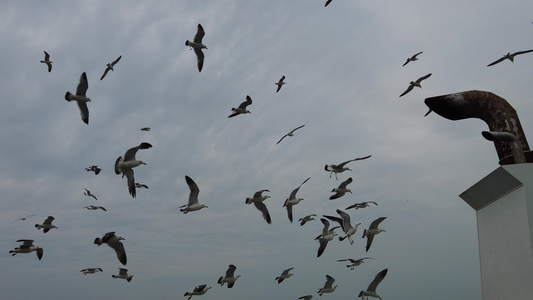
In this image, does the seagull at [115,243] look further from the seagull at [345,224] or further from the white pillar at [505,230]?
the white pillar at [505,230]

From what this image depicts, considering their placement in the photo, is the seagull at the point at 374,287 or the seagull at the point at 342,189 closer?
the seagull at the point at 374,287

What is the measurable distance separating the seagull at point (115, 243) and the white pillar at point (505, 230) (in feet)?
48.1

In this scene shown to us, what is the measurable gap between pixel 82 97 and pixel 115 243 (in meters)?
5.56

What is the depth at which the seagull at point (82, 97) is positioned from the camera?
19984 mm

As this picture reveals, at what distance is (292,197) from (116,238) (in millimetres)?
6949

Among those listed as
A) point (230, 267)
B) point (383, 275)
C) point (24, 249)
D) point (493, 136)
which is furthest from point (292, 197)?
point (493, 136)

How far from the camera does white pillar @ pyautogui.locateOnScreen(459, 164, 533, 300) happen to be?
768 cm

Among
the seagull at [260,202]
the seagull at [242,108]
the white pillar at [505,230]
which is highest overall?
the seagull at [242,108]

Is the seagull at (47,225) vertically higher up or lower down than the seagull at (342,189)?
lower down

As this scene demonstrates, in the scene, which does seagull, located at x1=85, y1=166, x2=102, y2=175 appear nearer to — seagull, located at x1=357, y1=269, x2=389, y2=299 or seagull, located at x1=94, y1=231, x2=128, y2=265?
seagull, located at x1=94, y1=231, x2=128, y2=265

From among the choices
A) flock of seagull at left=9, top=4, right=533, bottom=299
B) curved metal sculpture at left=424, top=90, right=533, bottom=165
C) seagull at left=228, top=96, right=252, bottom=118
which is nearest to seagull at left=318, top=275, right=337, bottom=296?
flock of seagull at left=9, top=4, right=533, bottom=299

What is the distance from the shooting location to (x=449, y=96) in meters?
10.3

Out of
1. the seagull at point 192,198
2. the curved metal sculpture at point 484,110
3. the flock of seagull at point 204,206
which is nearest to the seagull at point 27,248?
the flock of seagull at point 204,206

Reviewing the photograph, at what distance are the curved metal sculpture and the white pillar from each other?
4.12ft
